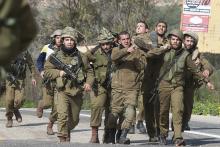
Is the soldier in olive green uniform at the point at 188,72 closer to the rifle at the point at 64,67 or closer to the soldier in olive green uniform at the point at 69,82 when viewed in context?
the soldier in olive green uniform at the point at 69,82

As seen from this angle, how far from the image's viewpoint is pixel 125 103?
10.8 m

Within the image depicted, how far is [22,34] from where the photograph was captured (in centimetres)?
262

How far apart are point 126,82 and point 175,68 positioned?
726mm

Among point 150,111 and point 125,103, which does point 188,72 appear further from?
point 125,103

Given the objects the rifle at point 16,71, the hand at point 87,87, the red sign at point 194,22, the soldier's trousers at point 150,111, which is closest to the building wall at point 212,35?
the red sign at point 194,22

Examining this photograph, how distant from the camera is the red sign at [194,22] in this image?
32375mm

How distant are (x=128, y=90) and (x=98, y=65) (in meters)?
0.57

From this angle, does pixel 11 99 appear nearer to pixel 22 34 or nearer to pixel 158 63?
pixel 158 63

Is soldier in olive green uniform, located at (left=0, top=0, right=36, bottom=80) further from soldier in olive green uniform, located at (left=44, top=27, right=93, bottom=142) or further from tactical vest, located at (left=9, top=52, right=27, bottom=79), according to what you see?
tactical vest, located at (left=9, top=52, right=27, bottom=79)

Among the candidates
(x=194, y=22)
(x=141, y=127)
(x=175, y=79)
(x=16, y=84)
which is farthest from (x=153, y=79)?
(x=194, y=22)

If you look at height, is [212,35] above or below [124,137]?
above

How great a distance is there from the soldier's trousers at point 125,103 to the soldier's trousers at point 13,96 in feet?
13.1

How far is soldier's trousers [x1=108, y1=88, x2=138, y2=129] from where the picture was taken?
10.7 m

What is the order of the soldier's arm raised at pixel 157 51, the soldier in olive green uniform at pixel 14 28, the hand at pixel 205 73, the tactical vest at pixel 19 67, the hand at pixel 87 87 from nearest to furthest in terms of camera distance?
the soldier in olive green uniform at pixel 14 28 < the hand at pixel 87 87 < the soldier's arm raised at pixel 157 51 < the hand at pixel 205 73 < the tactical vest at pixel 19 67
